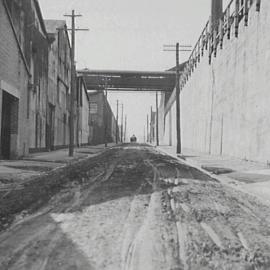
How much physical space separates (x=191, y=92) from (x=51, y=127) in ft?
51.6

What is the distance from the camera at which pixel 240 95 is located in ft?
60.4

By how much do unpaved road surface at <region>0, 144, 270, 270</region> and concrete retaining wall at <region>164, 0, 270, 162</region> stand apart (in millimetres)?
8505

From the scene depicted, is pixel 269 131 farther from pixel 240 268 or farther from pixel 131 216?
pixel 240 268

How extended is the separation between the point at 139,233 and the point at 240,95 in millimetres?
15359

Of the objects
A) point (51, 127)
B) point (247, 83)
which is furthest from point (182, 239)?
point (51, 127)

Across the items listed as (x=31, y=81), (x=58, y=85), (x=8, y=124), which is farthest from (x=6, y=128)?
(x=58, y=85)

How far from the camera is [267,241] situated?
4.11 m

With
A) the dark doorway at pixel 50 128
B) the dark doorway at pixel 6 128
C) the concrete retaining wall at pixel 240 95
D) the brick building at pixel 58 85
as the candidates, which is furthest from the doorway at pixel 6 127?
the concrete retaining wall at pixel 240 95

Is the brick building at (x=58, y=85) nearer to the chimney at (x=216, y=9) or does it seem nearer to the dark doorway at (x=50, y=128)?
the dark doorway at (x=50, y=128)

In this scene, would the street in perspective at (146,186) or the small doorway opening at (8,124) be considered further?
the small doorway opening at (8,124)

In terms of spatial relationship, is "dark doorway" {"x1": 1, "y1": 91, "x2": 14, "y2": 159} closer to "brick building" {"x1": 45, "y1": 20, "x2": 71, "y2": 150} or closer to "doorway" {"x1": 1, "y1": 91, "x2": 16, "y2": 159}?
"doorway" {"x1": 1, "y1": 91, "x2": 16, "y2": 159}

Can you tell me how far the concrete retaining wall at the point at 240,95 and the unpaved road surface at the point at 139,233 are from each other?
850 centimetres

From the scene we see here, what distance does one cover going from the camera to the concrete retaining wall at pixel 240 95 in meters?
14.8

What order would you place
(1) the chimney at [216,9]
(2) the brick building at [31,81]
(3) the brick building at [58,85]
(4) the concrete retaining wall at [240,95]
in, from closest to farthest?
(4) the concrete retaining wall at [240,95] → (2) the brick building at [31,81] → (3) the brick building at [58,85] → (1) the chimney at [216,9]
